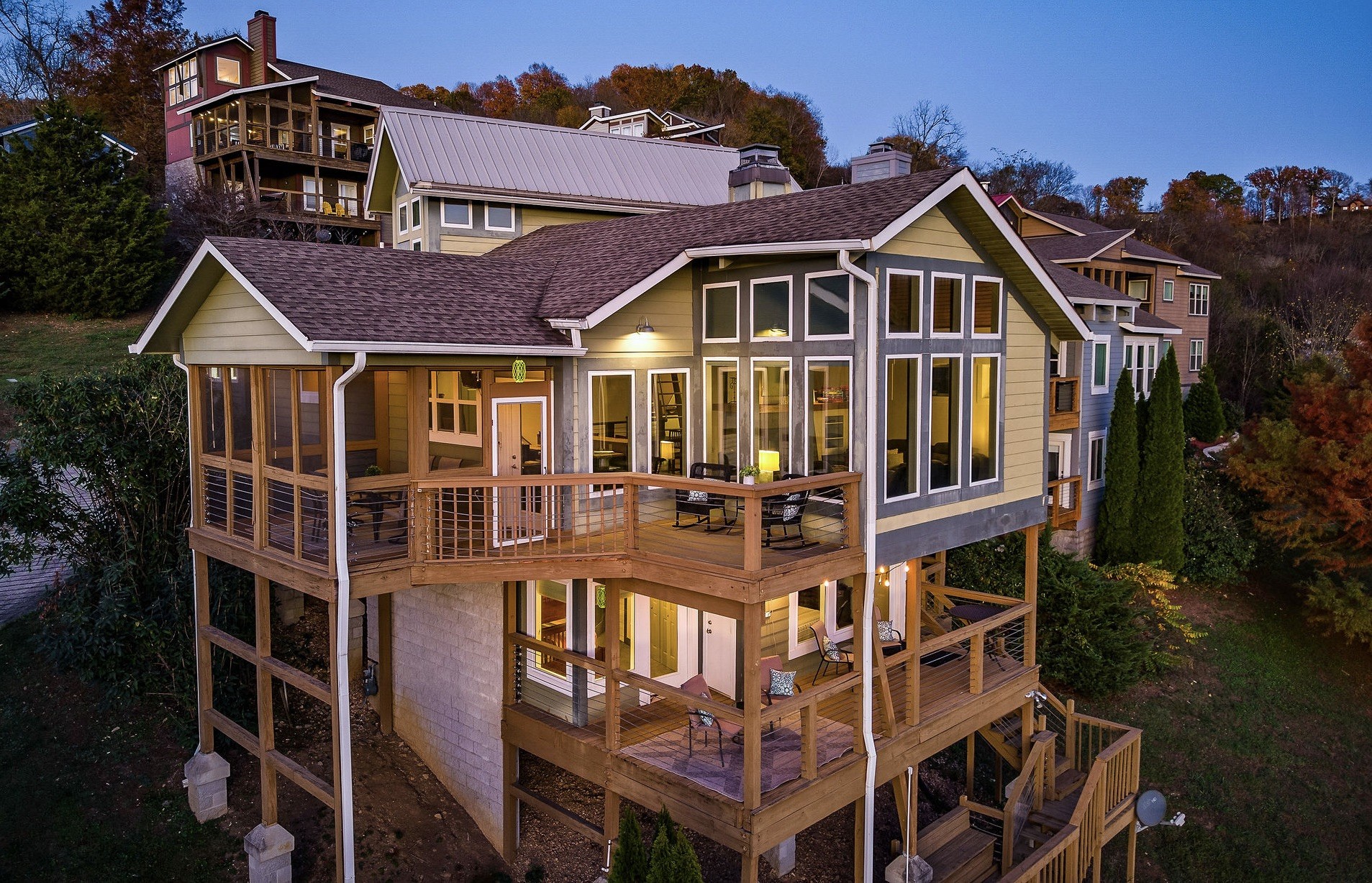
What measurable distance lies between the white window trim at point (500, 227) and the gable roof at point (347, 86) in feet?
73.3

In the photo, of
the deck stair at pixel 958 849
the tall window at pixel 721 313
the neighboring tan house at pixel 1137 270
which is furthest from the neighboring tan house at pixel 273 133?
the deck stair at pixel 958 849

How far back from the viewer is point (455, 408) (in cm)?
1402

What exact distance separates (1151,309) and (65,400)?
108 feet

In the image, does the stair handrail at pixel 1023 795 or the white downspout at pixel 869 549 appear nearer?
the white downspout at pixel 869 549

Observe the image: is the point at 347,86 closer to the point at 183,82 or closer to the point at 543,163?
the point at 183,82

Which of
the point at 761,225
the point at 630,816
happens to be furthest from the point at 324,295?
the point at 630,816

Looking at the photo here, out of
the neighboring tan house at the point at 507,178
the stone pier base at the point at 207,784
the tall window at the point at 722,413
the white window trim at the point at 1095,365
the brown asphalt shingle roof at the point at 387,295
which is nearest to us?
the brown asphalt shingle roof at the point at 387,295

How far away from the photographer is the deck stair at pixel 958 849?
13336 mm

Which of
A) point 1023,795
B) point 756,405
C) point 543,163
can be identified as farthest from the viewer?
point 543,163

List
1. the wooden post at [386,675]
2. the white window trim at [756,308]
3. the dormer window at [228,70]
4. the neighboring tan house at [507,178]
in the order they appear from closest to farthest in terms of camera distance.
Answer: the white window trim at [756,308], the wooden post at [386,675], the neighboring tan house at [507,178], the dormer window at [228,70]

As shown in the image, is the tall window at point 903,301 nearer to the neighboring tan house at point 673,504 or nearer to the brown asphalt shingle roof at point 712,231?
the neighboring tan house at point 673,504

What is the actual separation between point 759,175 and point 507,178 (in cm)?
553

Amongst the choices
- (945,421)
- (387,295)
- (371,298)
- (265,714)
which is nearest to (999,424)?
(945,421)

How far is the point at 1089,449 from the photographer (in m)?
25.9
